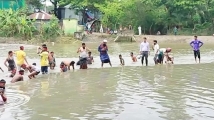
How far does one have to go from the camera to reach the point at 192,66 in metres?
21.1

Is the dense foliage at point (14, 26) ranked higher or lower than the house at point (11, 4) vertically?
lower

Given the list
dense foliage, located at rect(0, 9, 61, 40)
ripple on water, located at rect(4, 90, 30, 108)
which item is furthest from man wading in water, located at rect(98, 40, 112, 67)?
dense foliage, located at rect(0, 9, 61, 40)

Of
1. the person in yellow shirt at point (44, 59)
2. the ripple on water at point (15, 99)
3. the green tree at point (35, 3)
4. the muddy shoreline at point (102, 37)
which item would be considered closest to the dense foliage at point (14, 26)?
the muddy shoreline at point (102, 37)

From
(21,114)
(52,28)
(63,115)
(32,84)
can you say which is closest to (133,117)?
(63,115)

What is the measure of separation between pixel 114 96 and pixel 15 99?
114 inches

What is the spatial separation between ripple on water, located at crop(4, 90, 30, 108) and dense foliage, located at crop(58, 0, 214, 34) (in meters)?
40.4

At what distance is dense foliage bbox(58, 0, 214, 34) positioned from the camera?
5272cm

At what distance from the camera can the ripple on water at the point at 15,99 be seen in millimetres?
11727

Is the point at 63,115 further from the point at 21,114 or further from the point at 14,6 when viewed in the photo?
the point at 14,6

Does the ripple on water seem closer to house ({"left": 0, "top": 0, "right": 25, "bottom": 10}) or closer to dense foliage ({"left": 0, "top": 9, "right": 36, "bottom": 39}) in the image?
dense foliage ({"left": 0, "top": 9, "right": 36, "bottom": 39})

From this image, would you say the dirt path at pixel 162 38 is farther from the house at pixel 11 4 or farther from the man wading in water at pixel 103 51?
the man wading in water at pixel 103 51

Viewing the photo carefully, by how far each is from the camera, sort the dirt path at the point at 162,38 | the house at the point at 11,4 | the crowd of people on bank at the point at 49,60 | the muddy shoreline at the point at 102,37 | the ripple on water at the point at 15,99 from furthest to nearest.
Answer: the house at the point at 11,4 → the dirt path at the point at 162,38 → the muddy shoreline at the point at 102,37 → the crowd of people on bank at the point at 49,60 → the ripple on water at the point at 15,99

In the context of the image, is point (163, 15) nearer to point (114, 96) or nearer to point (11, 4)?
point (11, 4)

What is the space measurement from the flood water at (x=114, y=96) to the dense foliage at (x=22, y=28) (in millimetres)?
27932
